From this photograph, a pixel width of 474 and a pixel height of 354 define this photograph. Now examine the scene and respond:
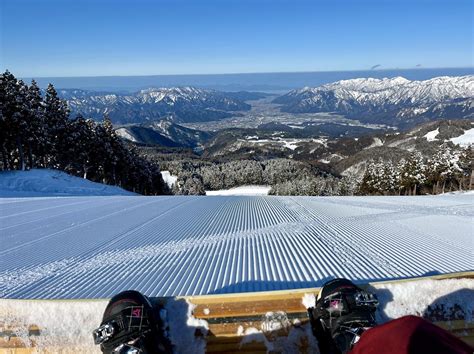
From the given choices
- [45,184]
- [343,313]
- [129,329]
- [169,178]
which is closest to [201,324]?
[129,329]

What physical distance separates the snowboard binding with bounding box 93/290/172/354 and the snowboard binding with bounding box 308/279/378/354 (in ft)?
5.24

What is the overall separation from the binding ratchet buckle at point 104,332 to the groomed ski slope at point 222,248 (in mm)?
644

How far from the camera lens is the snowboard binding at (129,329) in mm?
3270

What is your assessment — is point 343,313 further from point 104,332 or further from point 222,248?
point 222,248

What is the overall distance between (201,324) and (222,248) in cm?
174

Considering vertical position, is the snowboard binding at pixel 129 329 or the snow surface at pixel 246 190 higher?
the snowboard binding at pixel 129 329

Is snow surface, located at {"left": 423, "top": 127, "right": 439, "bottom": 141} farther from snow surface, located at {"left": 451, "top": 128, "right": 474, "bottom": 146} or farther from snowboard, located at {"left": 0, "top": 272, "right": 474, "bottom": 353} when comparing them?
snowboard, located at {"left": 0, "top": 272, "right": 474, "bottom": 353}

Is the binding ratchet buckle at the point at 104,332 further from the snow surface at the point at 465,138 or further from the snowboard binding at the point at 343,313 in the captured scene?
the snow surface at the point at 465,138

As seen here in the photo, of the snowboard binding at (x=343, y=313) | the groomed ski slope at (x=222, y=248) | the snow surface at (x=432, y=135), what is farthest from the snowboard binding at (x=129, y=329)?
the snow surface at (x=432, y=135)

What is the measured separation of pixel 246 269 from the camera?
4.52 metres

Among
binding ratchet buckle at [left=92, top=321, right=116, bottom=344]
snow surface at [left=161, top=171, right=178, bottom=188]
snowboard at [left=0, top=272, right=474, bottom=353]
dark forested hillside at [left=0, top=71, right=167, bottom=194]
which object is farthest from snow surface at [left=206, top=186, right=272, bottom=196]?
binding ratchet buckle at [left=92, top=321, right=116, bottom=344]

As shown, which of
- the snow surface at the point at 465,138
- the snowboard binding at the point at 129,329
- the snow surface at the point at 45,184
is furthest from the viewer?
the snow surface at the point at 465,138

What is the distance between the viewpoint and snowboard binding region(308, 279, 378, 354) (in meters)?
3.37

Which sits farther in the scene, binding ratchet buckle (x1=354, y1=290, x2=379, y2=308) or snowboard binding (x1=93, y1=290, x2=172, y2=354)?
binding ratchet buckle (x1=354, y1=290, x2=379, y2=308)
